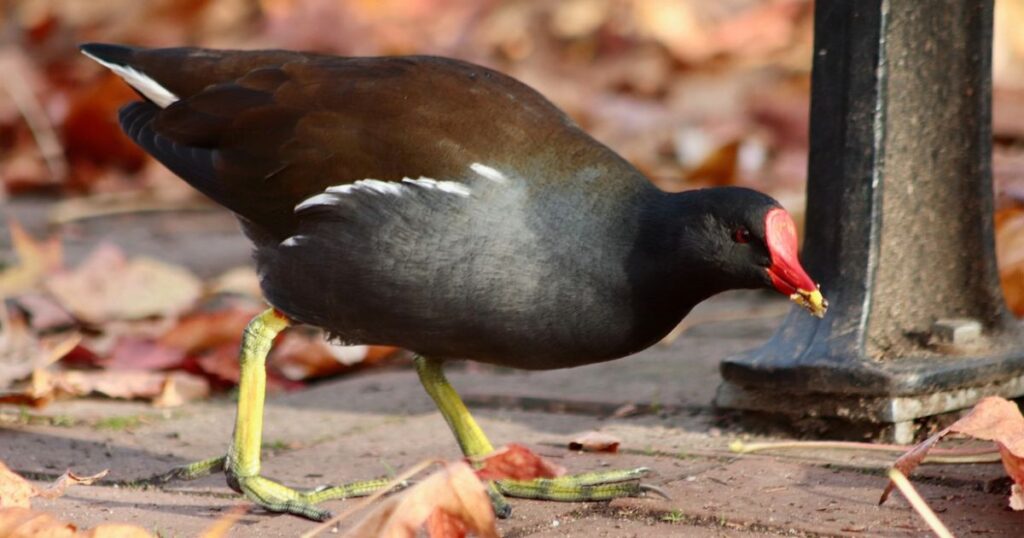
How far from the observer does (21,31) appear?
9.34 m

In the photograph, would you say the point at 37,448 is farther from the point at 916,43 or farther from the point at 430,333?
the point at 916,43

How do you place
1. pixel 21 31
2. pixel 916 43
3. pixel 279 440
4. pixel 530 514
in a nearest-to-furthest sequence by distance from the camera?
pixel 530 514 → pixel 916 43 → pixel 279 440 → pixel 21 31

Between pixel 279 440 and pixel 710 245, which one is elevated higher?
pixel 710 245

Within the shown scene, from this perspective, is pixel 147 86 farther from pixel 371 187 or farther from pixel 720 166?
pixel 720 166

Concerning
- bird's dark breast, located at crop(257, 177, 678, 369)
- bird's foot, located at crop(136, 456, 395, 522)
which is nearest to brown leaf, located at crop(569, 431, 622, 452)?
bird's dark breast, located at crop(257, 177, 678, 369)

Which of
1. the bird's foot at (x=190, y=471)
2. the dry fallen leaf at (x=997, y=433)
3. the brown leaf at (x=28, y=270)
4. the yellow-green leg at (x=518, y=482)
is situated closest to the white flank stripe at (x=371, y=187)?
the yellow-green leg at (x=518, y=482)

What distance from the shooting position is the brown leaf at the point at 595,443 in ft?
10.4

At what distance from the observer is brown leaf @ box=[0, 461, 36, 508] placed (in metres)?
2.50

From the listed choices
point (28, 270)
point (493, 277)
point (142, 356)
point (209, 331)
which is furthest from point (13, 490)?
point (28, 270)

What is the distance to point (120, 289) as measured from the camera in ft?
15.6

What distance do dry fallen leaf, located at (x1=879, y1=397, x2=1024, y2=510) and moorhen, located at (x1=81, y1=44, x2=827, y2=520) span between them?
400 mm

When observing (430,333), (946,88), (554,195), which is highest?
(946,88)

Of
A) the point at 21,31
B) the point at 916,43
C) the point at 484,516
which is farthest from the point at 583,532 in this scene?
the point at 21,31

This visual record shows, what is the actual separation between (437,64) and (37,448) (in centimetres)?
115
